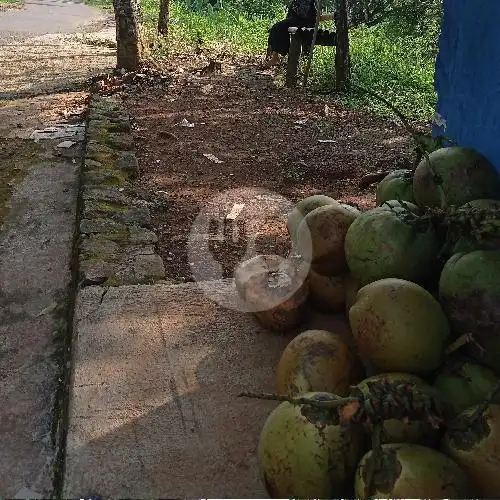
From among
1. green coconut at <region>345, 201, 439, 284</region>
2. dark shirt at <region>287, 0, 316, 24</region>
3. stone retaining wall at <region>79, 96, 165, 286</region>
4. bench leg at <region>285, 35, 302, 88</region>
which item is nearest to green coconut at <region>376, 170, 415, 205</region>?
green coconut at <region>345, 201, 439, 284</region>

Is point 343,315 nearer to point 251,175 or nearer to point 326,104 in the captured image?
point 251,175

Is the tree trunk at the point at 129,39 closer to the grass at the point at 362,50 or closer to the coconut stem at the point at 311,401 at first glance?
the grass at the point at 362,50

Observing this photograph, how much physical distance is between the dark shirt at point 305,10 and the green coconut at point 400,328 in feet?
29.4

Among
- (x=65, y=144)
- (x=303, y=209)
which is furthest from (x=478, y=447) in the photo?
(x=65, y=144)

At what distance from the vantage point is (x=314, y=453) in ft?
5.86

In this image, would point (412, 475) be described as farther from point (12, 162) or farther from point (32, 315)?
point (12, 162)

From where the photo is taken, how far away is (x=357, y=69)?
34.1 feet

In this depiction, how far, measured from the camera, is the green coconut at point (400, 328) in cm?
202

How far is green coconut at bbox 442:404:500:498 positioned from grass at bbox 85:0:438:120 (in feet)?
17.5

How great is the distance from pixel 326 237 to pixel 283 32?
8169 millimetres

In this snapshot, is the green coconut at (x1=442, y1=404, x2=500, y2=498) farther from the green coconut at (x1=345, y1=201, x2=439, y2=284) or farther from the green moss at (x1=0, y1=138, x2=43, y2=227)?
the green moss at (x1=0, y1=138, x2=43, y2=227)

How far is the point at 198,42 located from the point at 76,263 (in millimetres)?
10476

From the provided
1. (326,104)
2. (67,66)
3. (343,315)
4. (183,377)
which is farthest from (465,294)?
(67,66)

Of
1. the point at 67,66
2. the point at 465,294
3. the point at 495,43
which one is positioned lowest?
the point at 67,66
